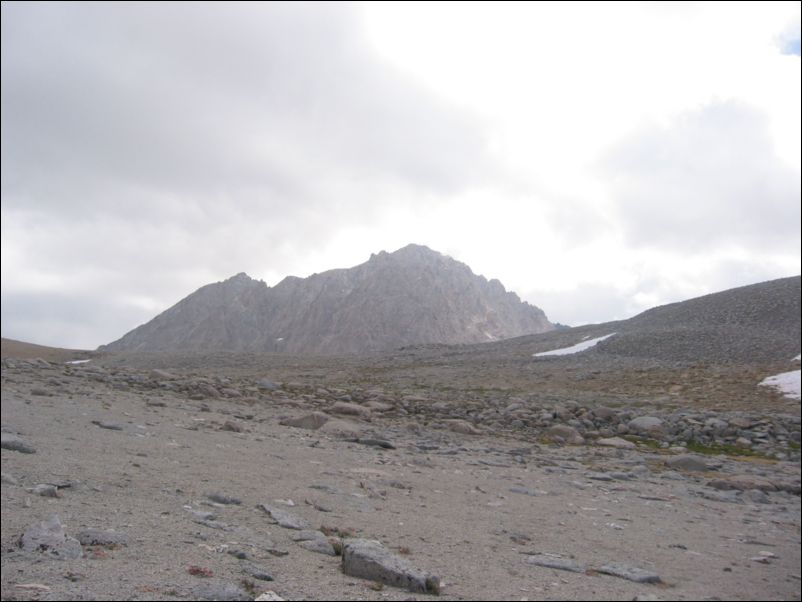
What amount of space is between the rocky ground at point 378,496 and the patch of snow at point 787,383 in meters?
2.60

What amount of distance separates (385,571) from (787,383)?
2693 centimetres

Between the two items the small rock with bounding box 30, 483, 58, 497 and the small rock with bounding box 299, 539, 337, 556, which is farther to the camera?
the small rock with bounding box 30, 483, 58, 497

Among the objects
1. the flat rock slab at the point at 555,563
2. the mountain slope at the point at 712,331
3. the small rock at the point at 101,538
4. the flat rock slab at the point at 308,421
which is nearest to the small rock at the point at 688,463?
the flat rock slab at the point at 308,421

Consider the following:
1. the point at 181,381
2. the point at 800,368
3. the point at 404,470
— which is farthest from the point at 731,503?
the point at 800,368

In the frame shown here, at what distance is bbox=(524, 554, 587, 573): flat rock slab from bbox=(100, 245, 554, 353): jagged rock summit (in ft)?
382

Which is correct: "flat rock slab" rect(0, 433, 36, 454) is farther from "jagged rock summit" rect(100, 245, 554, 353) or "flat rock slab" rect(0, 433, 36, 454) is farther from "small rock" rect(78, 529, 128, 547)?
"jagged rock summit" rect(100, 245, 554, 353)

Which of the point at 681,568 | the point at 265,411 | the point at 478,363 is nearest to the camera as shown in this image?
the point at 681,568

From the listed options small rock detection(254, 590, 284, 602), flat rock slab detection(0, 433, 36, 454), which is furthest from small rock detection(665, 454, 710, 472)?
flat rock slab detection(0, 433, 36, 454)

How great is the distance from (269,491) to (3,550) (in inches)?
153

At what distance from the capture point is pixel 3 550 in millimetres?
4789

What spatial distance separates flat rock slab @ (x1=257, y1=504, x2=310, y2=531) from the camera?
680cm

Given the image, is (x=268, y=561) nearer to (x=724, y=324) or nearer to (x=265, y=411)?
(x=265, y=411)

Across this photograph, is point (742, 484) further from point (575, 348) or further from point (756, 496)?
point (575, 348)

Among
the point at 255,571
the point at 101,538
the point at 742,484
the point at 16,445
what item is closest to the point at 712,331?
the point at 742,484
